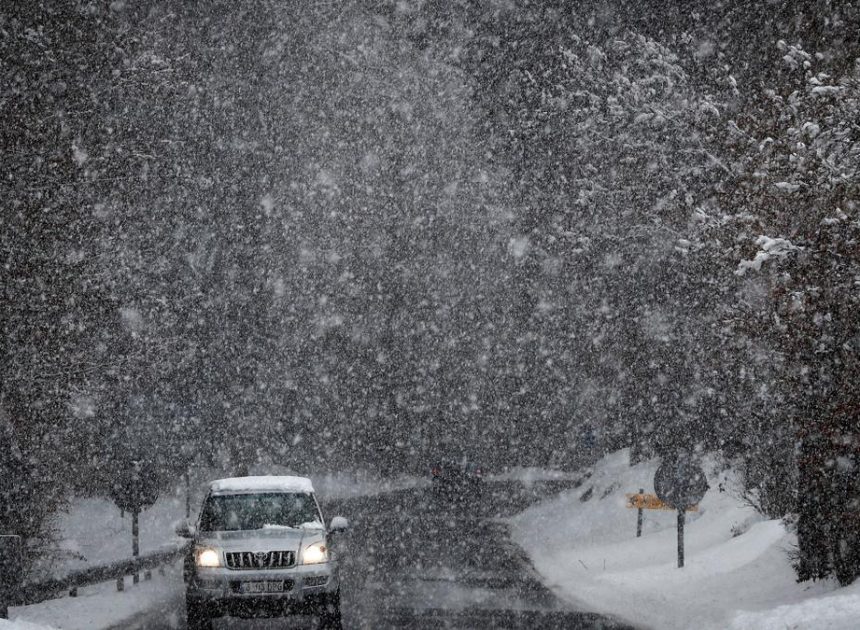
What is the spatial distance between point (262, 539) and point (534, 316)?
36.4m

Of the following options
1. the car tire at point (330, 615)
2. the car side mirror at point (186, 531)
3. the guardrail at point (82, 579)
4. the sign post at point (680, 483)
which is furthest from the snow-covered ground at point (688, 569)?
the guardrail at point (82, 579)

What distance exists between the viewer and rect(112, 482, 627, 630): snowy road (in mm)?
13031

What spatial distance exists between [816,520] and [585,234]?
11.5 metres

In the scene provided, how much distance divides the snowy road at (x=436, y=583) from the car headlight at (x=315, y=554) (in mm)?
1064

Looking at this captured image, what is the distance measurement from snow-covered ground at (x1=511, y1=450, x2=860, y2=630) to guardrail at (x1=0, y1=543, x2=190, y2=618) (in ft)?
21.1

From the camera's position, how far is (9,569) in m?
11.5

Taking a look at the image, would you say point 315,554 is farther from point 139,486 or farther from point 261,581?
point 139,486

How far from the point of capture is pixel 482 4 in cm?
3525

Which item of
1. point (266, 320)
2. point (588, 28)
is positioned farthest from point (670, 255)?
point (266, 320)

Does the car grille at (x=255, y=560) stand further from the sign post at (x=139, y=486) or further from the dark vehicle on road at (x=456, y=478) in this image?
the dark vehicle on road at (x=456, y=478)

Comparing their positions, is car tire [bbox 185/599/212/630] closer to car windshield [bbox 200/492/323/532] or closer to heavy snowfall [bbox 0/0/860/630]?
heavy snowfall [bbox 0/0/860/630]

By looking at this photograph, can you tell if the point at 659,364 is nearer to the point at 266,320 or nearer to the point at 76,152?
the point at 76,152

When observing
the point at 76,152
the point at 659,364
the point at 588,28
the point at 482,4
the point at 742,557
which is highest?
the point at 482,4

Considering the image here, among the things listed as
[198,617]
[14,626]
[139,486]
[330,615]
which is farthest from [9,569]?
[139,486]
